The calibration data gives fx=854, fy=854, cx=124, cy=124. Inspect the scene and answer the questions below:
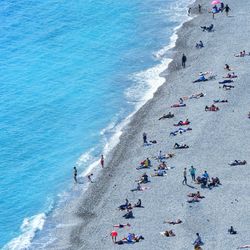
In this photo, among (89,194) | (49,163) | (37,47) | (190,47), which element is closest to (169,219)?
(89,194)

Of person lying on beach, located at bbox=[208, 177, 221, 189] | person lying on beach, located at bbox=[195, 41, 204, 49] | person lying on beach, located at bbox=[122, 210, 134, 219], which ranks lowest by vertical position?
person lying on beach, located at bbox=[122, 210, 134, 219]

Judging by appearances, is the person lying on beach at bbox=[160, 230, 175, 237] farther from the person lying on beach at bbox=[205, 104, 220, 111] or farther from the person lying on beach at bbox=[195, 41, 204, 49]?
the person lying on beach at bbox=[195, 41, 204, 49]

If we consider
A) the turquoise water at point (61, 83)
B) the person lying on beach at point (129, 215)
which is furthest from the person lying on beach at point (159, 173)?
the turquoise water at point (61, 83)

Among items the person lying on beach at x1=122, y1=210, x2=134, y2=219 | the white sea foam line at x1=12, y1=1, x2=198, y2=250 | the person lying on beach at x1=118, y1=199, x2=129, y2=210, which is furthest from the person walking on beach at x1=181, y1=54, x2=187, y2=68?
the person lying on beach at x1=122, y1=210, x2=134, y2=219

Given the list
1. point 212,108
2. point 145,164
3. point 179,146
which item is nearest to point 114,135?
point 179,146

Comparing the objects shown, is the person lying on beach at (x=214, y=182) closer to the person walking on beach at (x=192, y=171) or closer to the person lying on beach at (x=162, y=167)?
the person walking on beach at (x=192, y=171)
